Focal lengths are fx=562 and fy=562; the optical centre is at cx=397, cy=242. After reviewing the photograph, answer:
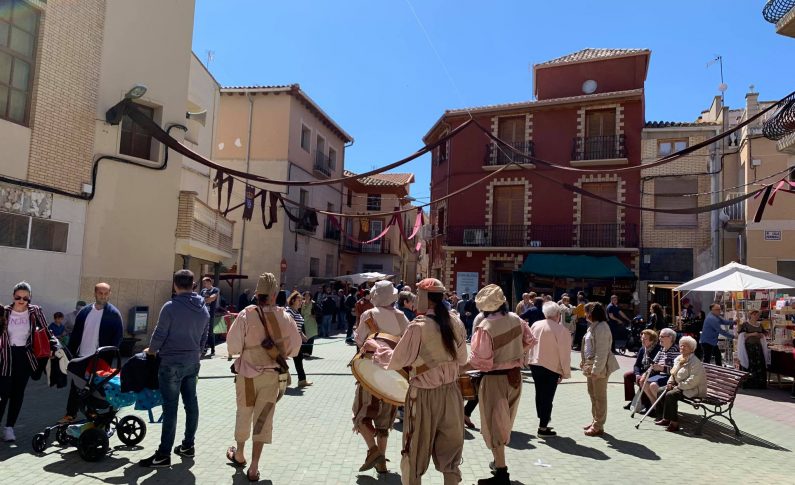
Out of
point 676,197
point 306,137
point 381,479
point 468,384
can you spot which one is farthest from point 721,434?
point 306,137

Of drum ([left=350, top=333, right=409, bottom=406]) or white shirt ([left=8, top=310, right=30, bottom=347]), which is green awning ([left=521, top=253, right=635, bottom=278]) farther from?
white shirt ([left=8, top=310, right=30, bottom=347])

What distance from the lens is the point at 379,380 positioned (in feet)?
A: 15.3

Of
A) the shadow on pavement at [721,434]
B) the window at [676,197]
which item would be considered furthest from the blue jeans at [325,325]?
the window at [676,197]

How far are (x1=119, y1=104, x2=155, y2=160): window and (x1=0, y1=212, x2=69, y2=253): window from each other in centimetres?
247

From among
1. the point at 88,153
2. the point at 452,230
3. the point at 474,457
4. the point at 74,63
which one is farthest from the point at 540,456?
the point at 452,230

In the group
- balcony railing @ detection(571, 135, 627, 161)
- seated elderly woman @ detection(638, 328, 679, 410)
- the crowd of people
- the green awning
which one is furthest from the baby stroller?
balcony railing @ detection(571, 135, 627, 161)

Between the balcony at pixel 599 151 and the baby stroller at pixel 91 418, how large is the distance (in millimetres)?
21140

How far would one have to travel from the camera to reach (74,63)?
432 inches

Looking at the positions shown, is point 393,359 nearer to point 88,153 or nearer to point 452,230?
point 88,153

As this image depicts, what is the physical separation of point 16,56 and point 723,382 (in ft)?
41.0

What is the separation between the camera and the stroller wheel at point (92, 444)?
5.02m

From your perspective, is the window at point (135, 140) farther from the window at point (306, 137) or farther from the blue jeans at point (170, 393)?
the window at point (306, 137)

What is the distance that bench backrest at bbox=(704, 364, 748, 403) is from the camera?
23.0 ft

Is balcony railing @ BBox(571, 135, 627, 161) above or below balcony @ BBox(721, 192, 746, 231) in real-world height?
above
